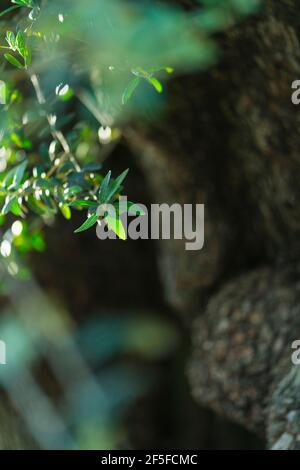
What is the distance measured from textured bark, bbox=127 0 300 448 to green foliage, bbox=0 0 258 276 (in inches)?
3.4

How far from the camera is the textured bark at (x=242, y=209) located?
1.39 metres

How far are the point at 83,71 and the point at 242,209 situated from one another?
56cm

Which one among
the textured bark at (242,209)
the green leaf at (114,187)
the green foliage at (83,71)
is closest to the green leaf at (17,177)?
the green foliage at (83,71)

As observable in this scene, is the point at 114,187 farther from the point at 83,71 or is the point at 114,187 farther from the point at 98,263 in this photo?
the point at 98,263

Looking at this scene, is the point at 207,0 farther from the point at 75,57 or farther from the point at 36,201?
the point at 36,201

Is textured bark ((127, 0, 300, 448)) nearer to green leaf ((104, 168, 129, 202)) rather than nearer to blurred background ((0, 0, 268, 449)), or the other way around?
blurred background ((0, 0, 268, 449))

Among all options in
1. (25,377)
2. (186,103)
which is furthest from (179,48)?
(25,377)

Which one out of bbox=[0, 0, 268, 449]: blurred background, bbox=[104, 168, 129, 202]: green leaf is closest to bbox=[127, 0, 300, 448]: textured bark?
bbox=[0, 0, 268, 449]: blurred background

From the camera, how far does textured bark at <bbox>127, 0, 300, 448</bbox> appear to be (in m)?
1.39

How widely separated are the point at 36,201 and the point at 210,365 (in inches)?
25.4

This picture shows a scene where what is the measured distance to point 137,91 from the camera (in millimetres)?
1474

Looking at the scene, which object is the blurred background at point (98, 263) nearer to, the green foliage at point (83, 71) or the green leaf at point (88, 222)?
the green foliage at point (83, 71)

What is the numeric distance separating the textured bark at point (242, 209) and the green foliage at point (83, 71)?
0.09 m

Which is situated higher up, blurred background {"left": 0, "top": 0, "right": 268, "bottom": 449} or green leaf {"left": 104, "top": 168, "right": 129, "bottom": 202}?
green leaf {"left": 104, "top": 168, "right": 129, "bottom": 202}
